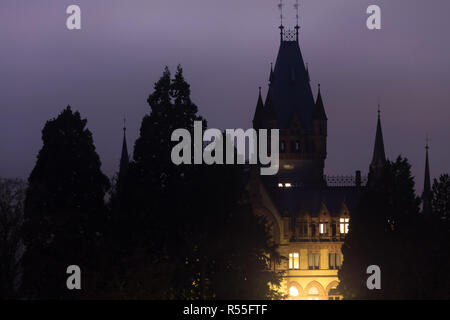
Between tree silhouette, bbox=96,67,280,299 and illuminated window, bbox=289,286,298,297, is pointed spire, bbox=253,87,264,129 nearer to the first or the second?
illuminated window, bbox=289,286,298,297

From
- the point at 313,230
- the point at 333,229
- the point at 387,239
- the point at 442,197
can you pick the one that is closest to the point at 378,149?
the point at 333,229

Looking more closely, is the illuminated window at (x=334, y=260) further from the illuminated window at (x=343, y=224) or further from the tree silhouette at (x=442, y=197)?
the tree silhouette at (x=442, y=197)

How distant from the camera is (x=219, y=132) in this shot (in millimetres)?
88438

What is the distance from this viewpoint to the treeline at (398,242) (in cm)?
8463

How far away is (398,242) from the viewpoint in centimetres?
9262

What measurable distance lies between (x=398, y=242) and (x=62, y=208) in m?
25.1

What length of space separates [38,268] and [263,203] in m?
65.3

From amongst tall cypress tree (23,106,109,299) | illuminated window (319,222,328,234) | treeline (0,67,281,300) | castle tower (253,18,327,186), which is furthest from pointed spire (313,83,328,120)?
tall cypress tree (23,106,109,299)

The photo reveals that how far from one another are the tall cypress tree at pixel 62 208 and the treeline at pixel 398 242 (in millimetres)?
19455

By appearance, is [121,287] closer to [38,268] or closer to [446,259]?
→ [38,268]

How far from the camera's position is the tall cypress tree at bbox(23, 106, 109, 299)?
257ft
